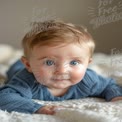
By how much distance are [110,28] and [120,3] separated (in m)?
0.12

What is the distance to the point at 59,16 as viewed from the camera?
57.1 inches

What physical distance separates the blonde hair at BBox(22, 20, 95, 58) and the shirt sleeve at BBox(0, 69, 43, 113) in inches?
2.9

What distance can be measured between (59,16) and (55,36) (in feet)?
2.21

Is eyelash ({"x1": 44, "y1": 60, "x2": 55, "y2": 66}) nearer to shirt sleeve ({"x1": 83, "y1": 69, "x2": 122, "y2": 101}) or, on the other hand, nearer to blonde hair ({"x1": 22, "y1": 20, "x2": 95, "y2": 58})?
blonde hair ({"x1": 22, "y1": 20, "x2": 95, "y2": 58})

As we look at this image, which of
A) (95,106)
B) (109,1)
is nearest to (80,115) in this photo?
(95,106)

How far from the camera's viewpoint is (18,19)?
1467mm

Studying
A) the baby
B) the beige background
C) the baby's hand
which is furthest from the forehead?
the beige background

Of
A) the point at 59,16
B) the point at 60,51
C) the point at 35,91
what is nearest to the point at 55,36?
the point at 60,51

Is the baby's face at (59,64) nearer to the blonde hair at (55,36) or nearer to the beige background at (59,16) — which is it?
the blonde hair at (55,36)

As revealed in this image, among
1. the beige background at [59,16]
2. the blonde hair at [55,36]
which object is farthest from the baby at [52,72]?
the beige background at [59,16]

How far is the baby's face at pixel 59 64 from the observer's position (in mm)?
785

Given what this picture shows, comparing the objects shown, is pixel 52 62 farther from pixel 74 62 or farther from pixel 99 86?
pixel 99 86

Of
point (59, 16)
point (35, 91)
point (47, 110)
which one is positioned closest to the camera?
point (47, 110)

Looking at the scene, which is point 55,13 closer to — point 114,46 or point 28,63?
point 114,46
